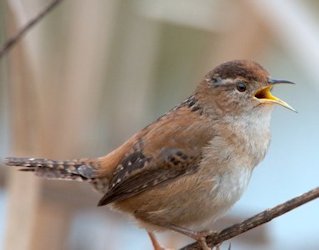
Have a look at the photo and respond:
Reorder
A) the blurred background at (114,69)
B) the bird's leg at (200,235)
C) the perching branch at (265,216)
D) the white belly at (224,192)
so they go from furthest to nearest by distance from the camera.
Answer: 1. the blurred background at (114,69)
2. the white belly at (224,192)
3. the bird's leg at (200,235)
4. the perching branch at (265,216)

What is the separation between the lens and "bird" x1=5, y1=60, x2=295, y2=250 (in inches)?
101

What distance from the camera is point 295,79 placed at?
498 cm

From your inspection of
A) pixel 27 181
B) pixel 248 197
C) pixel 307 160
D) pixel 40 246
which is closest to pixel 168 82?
pixel 248 197

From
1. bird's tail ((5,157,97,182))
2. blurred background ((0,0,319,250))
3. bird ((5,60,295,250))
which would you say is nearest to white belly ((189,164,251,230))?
bird ((5,60,295,250))

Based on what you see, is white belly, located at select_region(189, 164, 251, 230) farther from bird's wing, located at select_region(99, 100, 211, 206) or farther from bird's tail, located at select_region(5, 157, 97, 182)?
bird's tail, located at select_region(5, 157, 97, 182)

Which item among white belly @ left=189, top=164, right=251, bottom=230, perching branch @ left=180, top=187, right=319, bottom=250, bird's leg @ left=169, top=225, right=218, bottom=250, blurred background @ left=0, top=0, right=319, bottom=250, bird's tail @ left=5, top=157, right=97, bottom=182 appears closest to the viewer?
perching branch @ left=180, top=187, right=319, bottom=250

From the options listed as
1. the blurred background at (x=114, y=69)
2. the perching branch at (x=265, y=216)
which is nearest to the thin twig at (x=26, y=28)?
the perching branch at (x=265, y=216)

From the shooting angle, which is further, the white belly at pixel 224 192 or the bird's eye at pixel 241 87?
the bird's eye at pixel 241 87

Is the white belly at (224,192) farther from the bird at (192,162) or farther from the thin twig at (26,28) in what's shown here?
the thin twig at (26,28)

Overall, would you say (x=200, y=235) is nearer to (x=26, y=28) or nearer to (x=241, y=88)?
(x=241, y=88)

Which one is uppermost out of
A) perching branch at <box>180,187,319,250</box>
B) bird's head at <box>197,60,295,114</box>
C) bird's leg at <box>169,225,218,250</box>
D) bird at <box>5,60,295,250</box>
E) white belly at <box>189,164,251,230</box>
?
bird's head at <box>197,60,295,114</box>

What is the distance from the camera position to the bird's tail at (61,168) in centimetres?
265

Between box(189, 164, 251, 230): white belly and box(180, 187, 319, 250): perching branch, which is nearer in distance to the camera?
box(180, 187, 319, 250): perching branch

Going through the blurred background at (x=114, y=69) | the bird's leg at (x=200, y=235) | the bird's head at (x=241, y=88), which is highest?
the blurred background at (x=114, y=69)
